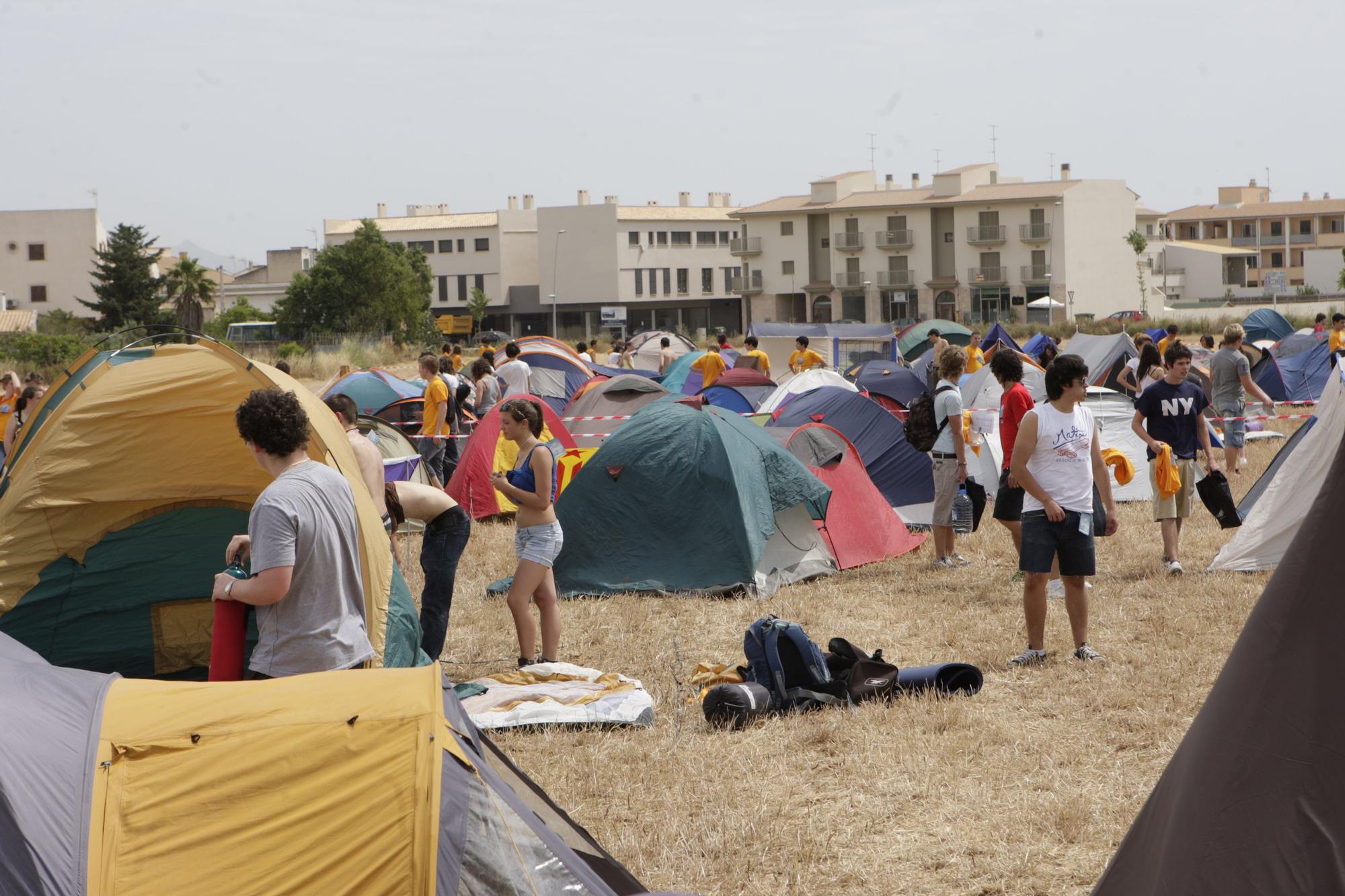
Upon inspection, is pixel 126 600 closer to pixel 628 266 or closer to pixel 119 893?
pixel 119 893

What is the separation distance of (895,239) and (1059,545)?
6176cm

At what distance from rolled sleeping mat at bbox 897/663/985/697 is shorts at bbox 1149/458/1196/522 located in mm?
2868

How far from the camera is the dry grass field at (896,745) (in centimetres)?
471

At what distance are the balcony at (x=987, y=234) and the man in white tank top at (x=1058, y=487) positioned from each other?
196ft

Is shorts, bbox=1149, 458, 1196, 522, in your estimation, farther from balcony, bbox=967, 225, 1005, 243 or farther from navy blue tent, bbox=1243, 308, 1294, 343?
balcony, bbox=967, 225, 1005, 243

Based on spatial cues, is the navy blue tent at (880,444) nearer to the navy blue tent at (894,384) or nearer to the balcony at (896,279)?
the navy blue tent at (894,384)

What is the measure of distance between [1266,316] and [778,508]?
25.9 m

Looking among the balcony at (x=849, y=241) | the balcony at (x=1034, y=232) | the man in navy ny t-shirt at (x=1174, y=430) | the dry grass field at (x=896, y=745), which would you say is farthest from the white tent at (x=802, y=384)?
the balcony at (x=849, y=241)

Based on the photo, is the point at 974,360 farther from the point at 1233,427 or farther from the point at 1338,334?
the point at 1338,334

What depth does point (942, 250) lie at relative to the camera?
66.6 m

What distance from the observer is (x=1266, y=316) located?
3125 centimetres

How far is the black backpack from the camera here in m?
9.52

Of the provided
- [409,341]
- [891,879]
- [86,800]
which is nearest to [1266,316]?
[891,879]

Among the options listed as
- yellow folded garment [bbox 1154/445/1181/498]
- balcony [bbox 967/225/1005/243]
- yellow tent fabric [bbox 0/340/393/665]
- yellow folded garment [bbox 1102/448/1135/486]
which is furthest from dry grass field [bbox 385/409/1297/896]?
balcony [bbox 967/225/1005/243]
